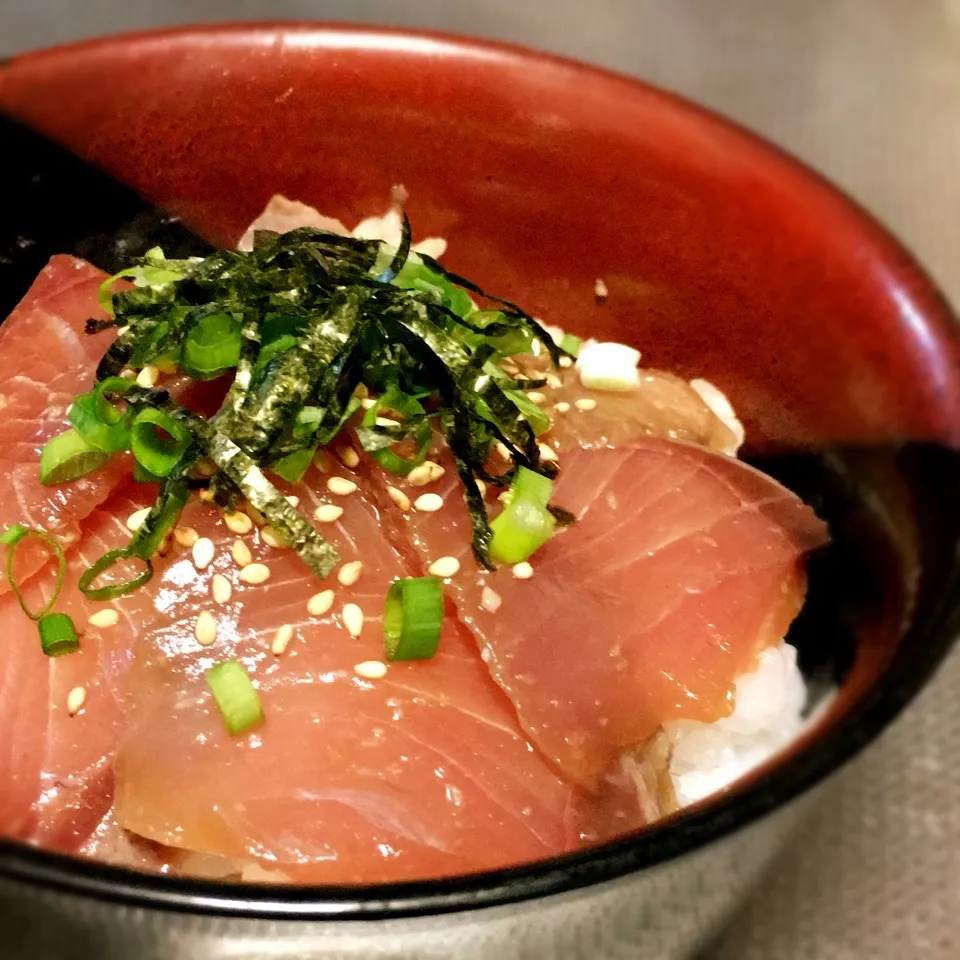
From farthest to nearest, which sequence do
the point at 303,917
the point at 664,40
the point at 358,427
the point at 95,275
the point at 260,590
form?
the point at 664,40
the point at 95,275
the point at 358,427
the point at 260,590
the point at 303,917

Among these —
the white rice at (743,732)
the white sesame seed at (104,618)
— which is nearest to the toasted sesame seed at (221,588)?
the white sesame seed at (104,618)

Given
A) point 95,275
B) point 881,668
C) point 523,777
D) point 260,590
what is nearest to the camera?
point 881,668

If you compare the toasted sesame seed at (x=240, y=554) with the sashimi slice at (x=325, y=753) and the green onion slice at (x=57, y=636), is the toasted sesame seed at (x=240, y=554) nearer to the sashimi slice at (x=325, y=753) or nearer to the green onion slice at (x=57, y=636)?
the sashimi slice at (x=325, y=753)

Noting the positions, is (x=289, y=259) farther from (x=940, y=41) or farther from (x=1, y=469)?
(x=940, y=41)

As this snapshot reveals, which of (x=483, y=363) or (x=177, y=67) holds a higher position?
(x=177, y=67)

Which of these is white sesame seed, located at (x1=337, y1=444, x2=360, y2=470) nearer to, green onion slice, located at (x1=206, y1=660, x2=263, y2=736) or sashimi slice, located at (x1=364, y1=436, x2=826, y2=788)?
sashimi slice, located at (x1=364, y1=436, x2=826, y2=788)

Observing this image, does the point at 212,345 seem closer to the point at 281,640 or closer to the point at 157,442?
the point at 157,442

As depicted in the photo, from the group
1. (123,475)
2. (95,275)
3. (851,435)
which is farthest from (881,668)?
(95,275)

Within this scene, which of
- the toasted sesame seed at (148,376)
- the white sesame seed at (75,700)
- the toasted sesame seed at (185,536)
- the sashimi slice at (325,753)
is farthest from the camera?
the toasted sesame seed at (148,376)

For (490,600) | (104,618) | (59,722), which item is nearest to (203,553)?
(104,618)
